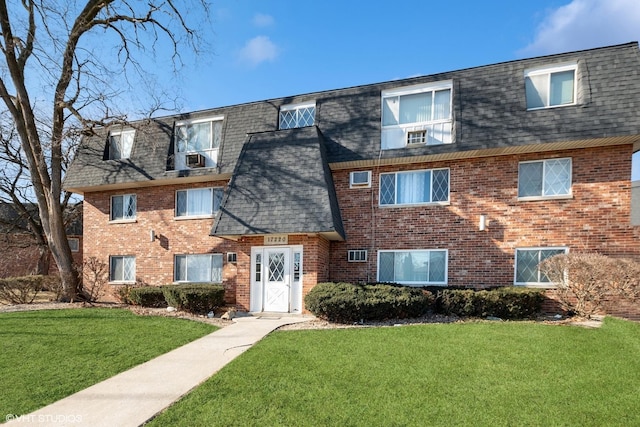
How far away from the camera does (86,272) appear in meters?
14.8

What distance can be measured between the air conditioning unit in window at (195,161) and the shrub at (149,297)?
4.71m

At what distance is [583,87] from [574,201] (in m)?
3.20

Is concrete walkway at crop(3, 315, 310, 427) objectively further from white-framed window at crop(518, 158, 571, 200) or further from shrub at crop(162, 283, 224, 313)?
white-framed window at crop(518, 158, 571, 200)

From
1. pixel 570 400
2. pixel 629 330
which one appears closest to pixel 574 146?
pixel 629 330

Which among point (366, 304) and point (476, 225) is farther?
point (476, 225)

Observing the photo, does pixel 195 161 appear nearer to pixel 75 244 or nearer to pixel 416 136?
pixel 416 136

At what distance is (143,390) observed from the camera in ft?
15.7

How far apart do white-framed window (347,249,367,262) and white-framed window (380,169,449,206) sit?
1760 mm

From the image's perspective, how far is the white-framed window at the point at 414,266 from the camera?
10742 millimetres

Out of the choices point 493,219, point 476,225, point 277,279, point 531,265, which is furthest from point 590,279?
point 277,279

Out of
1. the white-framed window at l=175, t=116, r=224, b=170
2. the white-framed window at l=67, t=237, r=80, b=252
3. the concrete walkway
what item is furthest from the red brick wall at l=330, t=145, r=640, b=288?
the white-framed window at l=67, t=237, r=80, b=252

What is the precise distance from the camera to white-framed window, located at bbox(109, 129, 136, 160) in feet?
47.4

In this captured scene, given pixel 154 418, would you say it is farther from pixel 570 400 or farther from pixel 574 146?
pixel 574 146

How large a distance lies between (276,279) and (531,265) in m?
7.70
